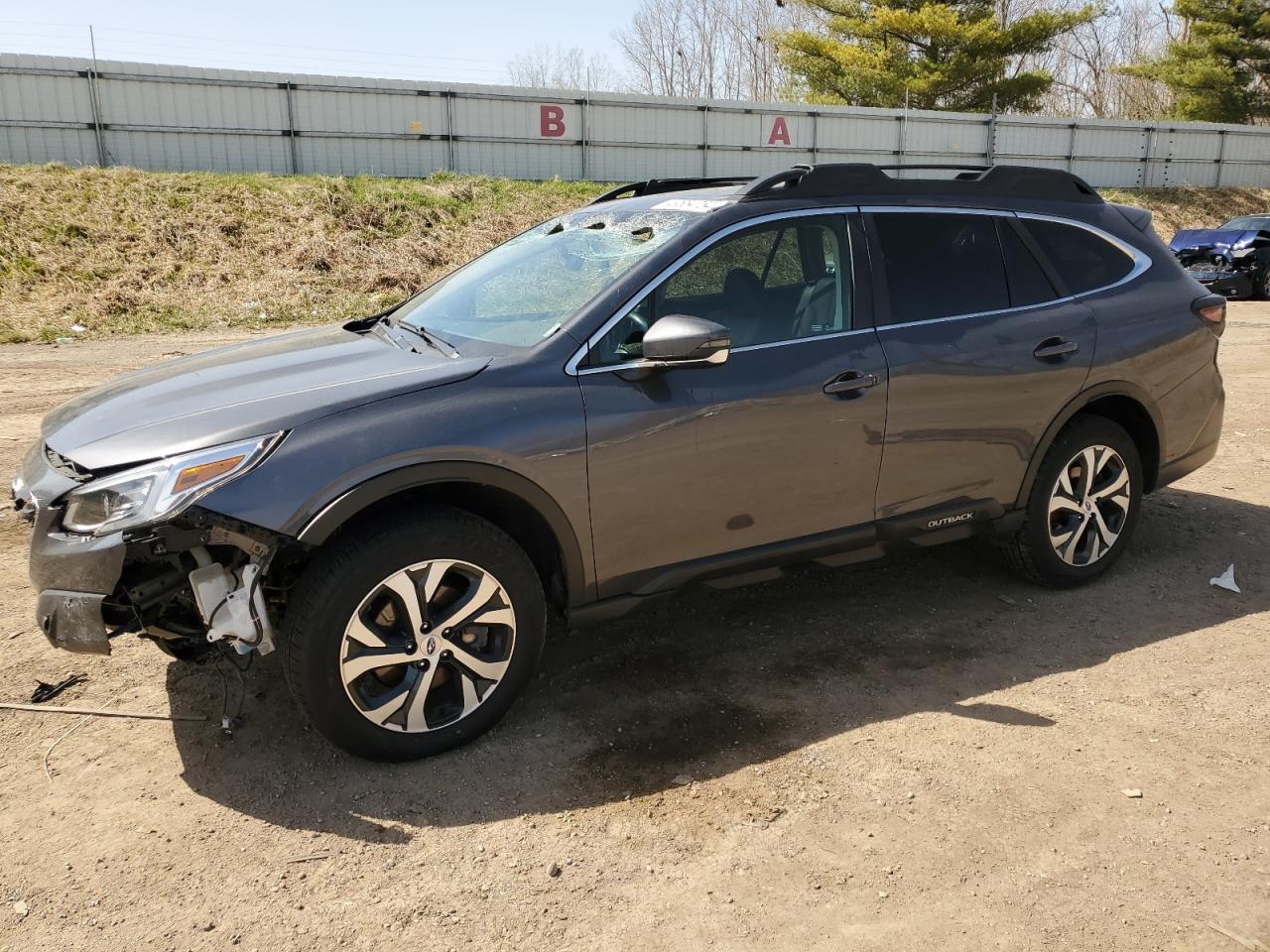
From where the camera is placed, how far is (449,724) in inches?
133

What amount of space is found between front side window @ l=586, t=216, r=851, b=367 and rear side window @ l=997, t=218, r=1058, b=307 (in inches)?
33.6

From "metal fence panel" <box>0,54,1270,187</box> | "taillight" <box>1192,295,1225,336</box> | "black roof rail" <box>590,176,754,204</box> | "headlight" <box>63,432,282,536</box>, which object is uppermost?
"metal fence panel" <box>0,54,1270,187</box>

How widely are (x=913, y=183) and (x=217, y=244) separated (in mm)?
14658

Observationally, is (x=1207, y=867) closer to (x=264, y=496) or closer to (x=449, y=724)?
(x=449, y=724)

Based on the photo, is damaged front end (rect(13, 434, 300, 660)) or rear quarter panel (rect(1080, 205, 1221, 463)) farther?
rear quarter panel (rect(1080, 205, 1221, 463))

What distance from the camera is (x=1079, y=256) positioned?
15.4 ft

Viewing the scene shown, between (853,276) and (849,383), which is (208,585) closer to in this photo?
(849,383)

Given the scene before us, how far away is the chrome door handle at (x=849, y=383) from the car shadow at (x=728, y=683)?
79 cm

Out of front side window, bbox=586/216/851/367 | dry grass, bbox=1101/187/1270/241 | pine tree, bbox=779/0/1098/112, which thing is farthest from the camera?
pine tree, bbox=779/0/1098/112

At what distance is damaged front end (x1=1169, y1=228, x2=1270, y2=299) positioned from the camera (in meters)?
18.6

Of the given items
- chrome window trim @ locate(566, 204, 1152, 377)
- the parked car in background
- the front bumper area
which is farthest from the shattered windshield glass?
the parked car in background

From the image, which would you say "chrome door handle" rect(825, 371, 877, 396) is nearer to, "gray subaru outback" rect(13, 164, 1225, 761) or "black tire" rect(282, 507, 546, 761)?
"gray subaru outback" rect(13, 164, 1225, 761)

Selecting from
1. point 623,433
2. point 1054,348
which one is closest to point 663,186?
point 623,433

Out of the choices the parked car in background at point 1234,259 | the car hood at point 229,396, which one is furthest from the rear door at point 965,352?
the parked car in background at point 1234,259
